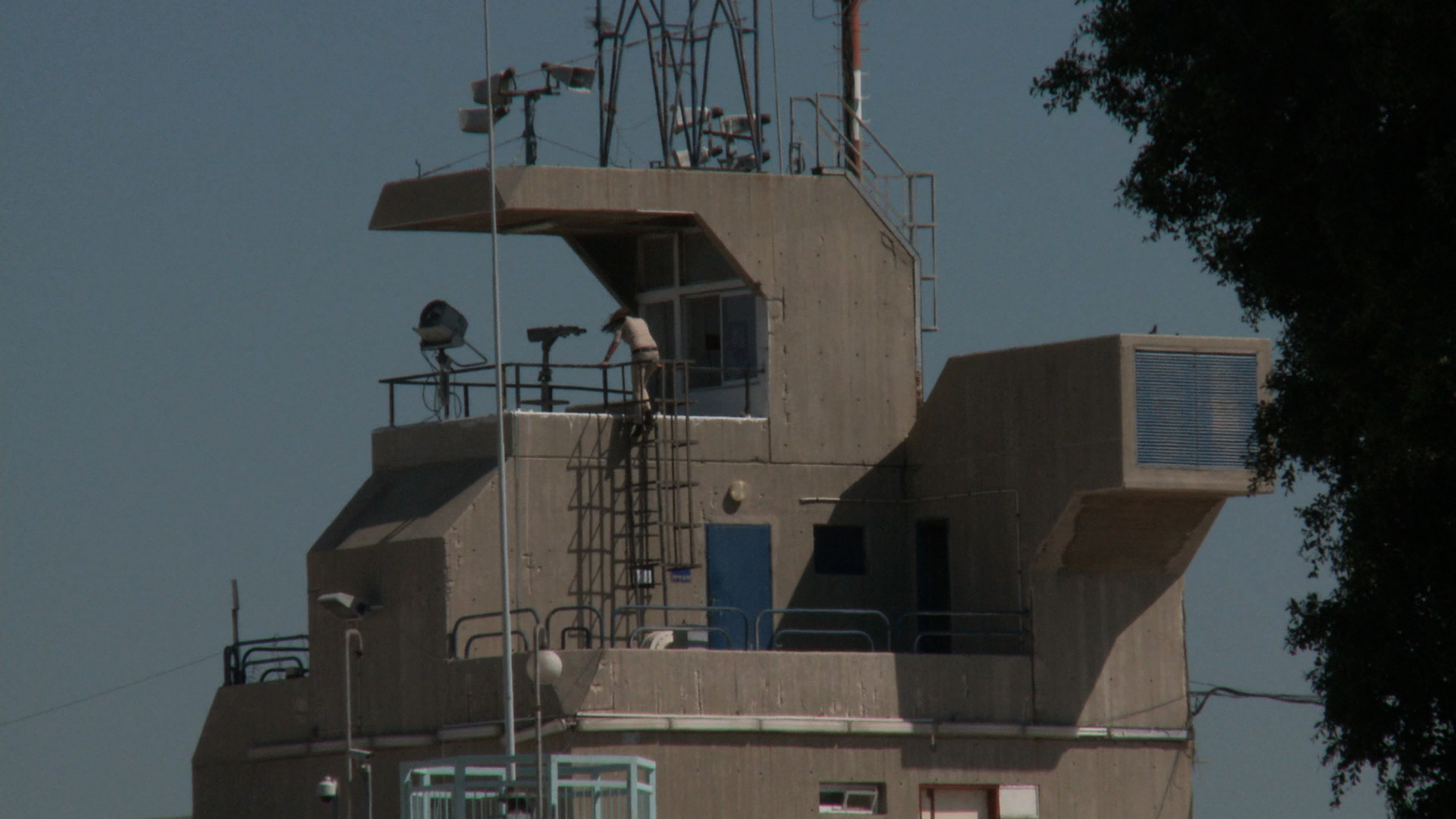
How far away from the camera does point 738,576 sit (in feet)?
123

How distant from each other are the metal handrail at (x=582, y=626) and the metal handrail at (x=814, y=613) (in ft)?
6.88

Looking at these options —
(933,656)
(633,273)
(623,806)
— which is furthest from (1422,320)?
(633,273)

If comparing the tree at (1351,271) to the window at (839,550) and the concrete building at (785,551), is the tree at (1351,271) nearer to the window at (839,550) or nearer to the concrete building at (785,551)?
the concrete building at (785,551)

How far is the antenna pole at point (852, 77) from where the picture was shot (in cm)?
4034

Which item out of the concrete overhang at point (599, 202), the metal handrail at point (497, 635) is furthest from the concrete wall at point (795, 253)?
the metal handrail at point (497, 635)

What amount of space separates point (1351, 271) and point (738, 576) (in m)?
14.3

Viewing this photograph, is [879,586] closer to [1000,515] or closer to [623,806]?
[1000,515]

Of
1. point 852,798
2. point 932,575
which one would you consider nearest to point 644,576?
point 852,798

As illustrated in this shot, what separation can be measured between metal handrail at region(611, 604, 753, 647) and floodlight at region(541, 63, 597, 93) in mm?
7684

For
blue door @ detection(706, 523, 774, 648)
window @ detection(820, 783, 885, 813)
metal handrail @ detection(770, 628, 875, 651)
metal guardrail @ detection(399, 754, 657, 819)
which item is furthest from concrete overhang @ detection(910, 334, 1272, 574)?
metal guardrail @ detection(399, 754, 657, 819)

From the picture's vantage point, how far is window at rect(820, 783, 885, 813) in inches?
1380

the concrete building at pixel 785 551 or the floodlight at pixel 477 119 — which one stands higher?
Answer: the floodlight at pixel 477 119

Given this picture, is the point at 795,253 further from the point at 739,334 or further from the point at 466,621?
the point at 466,621

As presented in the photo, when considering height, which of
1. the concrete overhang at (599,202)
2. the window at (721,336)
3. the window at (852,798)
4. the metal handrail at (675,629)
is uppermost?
the concrete overhang at (599,202)
